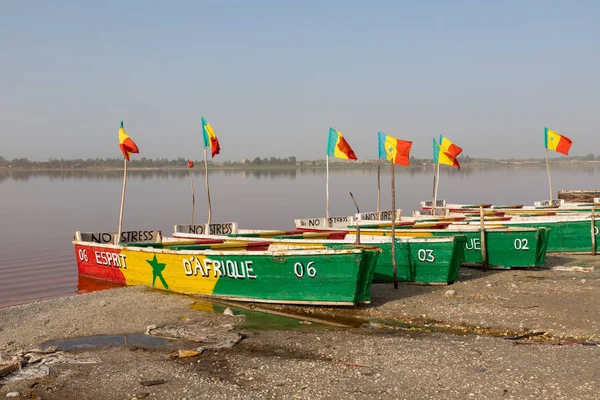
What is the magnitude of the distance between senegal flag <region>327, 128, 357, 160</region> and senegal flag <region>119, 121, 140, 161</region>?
8.05 metres

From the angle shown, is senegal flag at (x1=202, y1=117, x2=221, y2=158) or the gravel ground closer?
the gravel ground

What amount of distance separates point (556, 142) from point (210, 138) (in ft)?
61.9

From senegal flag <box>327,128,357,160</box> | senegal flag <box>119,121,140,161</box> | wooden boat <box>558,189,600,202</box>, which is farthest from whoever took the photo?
wooden boat <box>558,189,600,202</box>

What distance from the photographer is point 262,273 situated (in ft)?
48.4

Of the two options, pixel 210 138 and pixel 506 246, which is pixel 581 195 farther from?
pixel 210 138

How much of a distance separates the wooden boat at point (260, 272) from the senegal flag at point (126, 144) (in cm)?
353

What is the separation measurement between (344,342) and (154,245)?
967 centimetres

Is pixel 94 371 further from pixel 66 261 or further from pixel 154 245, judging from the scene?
pixel 66 261

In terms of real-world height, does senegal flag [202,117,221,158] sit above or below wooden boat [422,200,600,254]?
above

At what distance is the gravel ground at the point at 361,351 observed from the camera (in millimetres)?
8734

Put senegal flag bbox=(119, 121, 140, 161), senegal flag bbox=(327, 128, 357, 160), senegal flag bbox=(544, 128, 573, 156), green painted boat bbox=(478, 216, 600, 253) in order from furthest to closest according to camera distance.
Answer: senegal flag bbox=(544, 128, 573, 156) → senegal flag bbox=(327, 128, 357, 160) → green painted boat bbox=(478, 216, 600, 253) → senegal flag bbox=(119, 121, 140, 161)

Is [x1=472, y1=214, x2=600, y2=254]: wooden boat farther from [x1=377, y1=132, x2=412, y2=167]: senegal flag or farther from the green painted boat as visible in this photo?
[x1=377, y1=132, x2=412, y2=167]: senegal flag

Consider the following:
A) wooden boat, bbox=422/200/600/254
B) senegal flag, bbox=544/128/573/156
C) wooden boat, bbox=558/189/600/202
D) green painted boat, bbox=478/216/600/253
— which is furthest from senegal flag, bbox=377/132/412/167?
wooden boat, bbox=558/189/600/202

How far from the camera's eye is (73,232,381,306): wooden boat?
13969 millimetres
